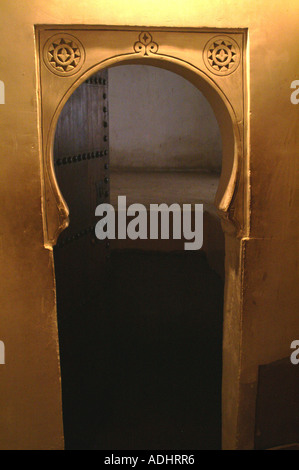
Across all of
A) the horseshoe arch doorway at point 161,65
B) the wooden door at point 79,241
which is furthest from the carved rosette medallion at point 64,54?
the wooden door at point 79,241

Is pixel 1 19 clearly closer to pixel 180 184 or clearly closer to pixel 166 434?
pixel 166 434

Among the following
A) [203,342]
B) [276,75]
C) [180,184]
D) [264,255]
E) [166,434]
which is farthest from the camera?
[180,184]

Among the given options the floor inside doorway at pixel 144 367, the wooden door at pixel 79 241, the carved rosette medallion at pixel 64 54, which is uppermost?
the carved rosette medallion at pixel 64 54

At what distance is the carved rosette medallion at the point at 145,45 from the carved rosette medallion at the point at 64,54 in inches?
11.8

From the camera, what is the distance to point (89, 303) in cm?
480

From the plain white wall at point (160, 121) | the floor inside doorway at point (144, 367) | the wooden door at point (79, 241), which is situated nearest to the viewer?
the floor inside doorway at point (144, 367)

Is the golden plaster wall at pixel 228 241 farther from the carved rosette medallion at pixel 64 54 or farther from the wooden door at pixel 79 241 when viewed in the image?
the wooden door at pixel 79 241

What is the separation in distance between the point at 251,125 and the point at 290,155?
0.30 m

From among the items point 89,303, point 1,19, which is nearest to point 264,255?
point 1,19

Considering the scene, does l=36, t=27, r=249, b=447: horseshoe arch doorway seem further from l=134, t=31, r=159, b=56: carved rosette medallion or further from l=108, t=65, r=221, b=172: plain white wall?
l=108, t=65, r=221, b=172: plain white wall

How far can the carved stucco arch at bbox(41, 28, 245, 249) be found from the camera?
2701 mm

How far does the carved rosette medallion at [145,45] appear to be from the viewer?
270cm

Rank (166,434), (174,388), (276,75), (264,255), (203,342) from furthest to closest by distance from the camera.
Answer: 1. (203,342)
2. (174,388)
3. (166,434)
4. (264,255)
5. (276,75)

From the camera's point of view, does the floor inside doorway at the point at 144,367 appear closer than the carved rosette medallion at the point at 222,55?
No
